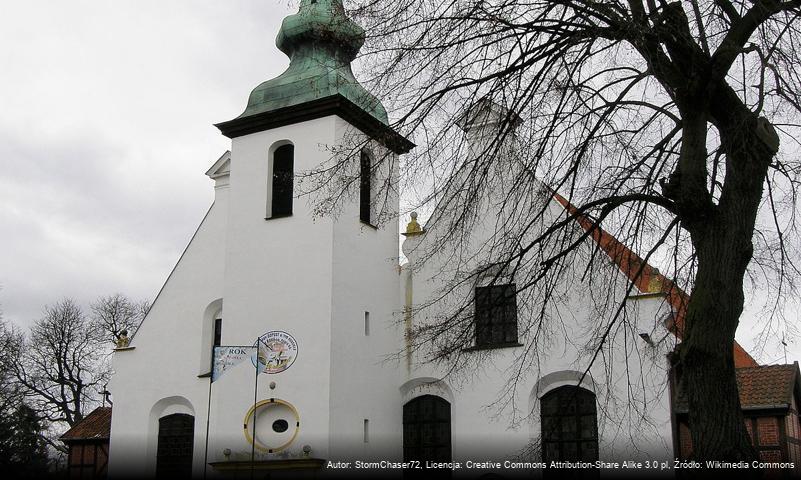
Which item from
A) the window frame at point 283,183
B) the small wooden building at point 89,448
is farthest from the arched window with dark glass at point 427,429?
the small wooden building at point 89,448

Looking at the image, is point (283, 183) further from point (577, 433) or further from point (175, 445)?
point (577, 433)

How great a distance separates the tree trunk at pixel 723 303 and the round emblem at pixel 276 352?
404 inches

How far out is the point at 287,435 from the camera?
17.1 meters

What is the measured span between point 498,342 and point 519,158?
896 cm

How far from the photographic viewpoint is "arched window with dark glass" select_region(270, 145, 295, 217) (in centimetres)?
1912

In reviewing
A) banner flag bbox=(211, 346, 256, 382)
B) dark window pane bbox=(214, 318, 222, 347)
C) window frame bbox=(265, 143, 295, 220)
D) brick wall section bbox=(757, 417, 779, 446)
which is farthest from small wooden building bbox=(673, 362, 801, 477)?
dark window pane bbox=(214, 318, 222, 347)

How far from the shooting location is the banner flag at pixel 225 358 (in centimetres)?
1647

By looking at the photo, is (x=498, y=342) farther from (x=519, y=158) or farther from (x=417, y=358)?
(x=519, y=158)

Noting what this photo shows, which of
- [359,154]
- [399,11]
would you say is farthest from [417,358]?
[399,11]

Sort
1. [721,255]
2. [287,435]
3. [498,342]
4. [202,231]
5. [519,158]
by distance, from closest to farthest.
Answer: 1. [721,255]
2. [519,158]
3. [287,435]
4. [498,342]
5. [202,231]

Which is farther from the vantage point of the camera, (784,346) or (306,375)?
(306,375)

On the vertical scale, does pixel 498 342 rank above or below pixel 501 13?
below

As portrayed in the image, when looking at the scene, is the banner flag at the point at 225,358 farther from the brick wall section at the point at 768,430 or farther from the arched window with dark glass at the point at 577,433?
the brick wall section at the point at 768,430

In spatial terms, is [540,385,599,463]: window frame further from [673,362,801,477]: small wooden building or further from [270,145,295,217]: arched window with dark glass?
[270,145,295,217]: arched window with dark glass
